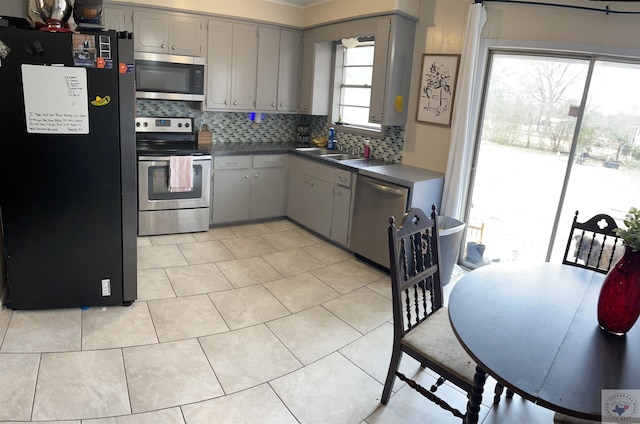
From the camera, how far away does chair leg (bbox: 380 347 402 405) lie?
2.14 metres

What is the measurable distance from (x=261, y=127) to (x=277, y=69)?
0.77m

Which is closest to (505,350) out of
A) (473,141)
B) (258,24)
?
(473,141)

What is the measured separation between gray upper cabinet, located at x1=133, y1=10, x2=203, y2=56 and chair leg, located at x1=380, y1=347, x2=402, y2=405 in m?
3.85

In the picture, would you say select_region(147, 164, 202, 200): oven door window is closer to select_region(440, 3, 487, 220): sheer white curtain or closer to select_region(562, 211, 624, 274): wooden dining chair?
select_region(440, 3, 487, 220): sheer white curtain

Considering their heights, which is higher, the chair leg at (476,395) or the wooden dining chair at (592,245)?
the wooden dining chair at (592,245)

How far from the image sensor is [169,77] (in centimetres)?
443

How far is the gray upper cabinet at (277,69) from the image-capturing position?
5.01 m

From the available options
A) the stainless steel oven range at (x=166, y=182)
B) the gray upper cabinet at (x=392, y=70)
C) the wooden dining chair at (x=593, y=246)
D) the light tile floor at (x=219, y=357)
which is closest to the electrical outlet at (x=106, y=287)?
the light tile floor at (x=219, y=357)

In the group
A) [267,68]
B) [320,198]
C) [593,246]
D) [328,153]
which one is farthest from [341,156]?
[593,246]

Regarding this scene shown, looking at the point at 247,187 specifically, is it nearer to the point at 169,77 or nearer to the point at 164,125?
the point at 164,125

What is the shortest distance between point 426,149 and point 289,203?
1838 mm

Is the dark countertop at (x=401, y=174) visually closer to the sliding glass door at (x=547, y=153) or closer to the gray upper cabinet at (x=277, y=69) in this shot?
the sliding glass door at (x=547, y=153)

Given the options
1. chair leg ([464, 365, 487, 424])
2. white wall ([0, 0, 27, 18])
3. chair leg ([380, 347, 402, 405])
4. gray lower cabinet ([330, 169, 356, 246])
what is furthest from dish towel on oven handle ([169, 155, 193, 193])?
chair leg ([464, 365, 487, 424])

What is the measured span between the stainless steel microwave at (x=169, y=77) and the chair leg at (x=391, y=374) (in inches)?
140
